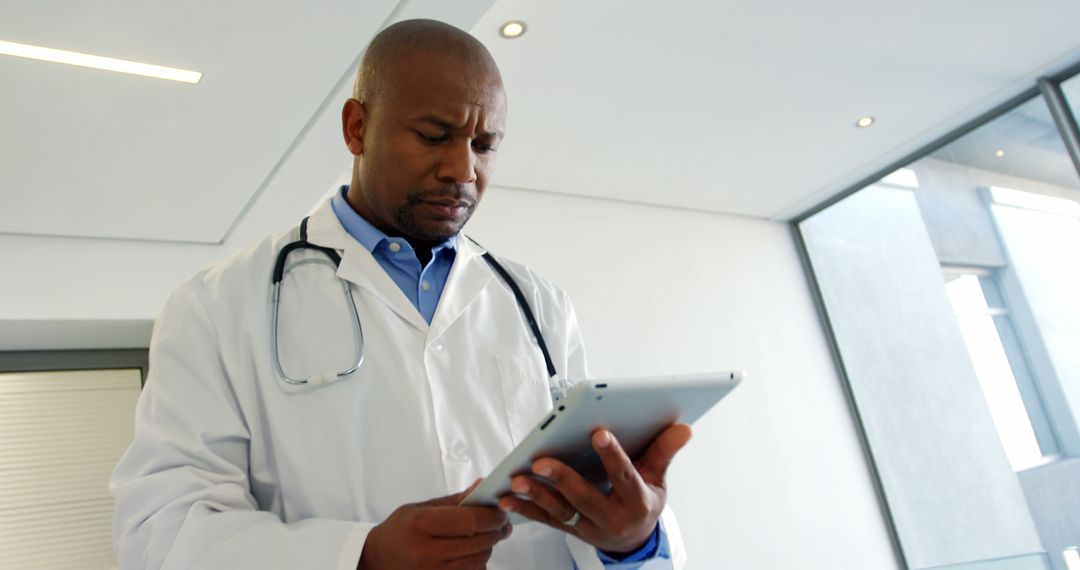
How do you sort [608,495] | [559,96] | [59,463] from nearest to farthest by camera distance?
[608,495] → [59,463] → [559,96]

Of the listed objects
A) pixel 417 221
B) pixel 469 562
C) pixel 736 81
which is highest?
pixel 736 81

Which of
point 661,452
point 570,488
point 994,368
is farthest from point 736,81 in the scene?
point 570,488

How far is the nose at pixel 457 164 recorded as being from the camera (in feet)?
3.55

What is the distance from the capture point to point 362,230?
3.83ft

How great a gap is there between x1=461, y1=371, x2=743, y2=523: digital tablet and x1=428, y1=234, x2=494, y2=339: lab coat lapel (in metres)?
0.35

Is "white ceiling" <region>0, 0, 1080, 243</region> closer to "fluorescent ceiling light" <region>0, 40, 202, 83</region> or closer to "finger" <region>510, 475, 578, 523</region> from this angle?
"fluorescent ceiling light" <region>0, 40, 202, 83</region>

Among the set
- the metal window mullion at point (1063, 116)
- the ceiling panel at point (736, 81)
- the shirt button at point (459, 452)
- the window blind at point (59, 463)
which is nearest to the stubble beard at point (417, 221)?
the shirt button at point (459, 452)

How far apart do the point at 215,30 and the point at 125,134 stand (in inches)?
18.5

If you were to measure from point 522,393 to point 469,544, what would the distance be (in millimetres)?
Answer: 362

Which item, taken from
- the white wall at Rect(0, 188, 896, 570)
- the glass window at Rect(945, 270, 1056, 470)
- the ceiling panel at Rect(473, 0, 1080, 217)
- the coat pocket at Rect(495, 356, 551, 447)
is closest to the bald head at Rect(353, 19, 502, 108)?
the coat pocket at Rect(495, 356, 551, 447)

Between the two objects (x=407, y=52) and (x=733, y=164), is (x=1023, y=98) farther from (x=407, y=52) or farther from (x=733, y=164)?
(x=407, y=52)

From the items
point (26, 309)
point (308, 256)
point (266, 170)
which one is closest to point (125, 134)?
point (266, 170)

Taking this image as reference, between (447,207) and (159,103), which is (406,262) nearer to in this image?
(447,207)

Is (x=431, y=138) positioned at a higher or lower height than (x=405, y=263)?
higher
